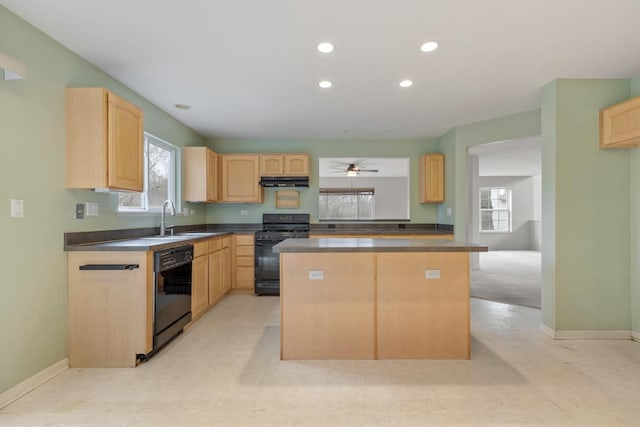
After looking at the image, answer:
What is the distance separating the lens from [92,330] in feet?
7.80

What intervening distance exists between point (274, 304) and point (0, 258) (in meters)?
2.75

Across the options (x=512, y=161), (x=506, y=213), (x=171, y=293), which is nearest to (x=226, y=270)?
(x=171, y=293)

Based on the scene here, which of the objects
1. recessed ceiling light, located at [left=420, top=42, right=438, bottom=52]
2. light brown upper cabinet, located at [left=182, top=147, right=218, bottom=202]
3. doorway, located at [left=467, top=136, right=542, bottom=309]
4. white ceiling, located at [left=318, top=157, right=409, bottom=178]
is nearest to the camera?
recessed ceiling light, located at [left=420, top=42, right=438, bottom=52]

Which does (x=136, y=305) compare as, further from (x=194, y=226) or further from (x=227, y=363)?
(x=194, y=226)

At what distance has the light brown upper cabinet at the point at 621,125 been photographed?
260 centimetres

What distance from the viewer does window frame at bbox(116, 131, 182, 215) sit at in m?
3.40

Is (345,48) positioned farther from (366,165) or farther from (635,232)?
(366,165)

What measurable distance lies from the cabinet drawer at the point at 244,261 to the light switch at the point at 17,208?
2.85m

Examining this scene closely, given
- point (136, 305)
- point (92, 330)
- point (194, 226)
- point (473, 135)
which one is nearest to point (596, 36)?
point (473, 135)

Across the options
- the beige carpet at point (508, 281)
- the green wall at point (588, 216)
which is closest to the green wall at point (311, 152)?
the beige carpet at point (508, 281)

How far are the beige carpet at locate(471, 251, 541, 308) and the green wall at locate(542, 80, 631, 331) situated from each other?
3.60ft

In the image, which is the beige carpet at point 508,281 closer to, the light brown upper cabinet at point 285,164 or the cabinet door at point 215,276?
the light brown upper cabinet at point 285,164

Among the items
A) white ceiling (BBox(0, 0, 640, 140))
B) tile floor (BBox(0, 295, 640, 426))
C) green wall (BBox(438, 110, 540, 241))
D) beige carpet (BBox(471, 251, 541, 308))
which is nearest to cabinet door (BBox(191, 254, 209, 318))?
tile floor (BBox(0, 295, 640, 426))

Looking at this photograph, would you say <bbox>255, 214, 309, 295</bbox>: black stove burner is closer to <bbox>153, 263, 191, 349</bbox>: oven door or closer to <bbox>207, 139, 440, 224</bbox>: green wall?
<bbox>207, 139, 440, 224</bbox>: green wall
